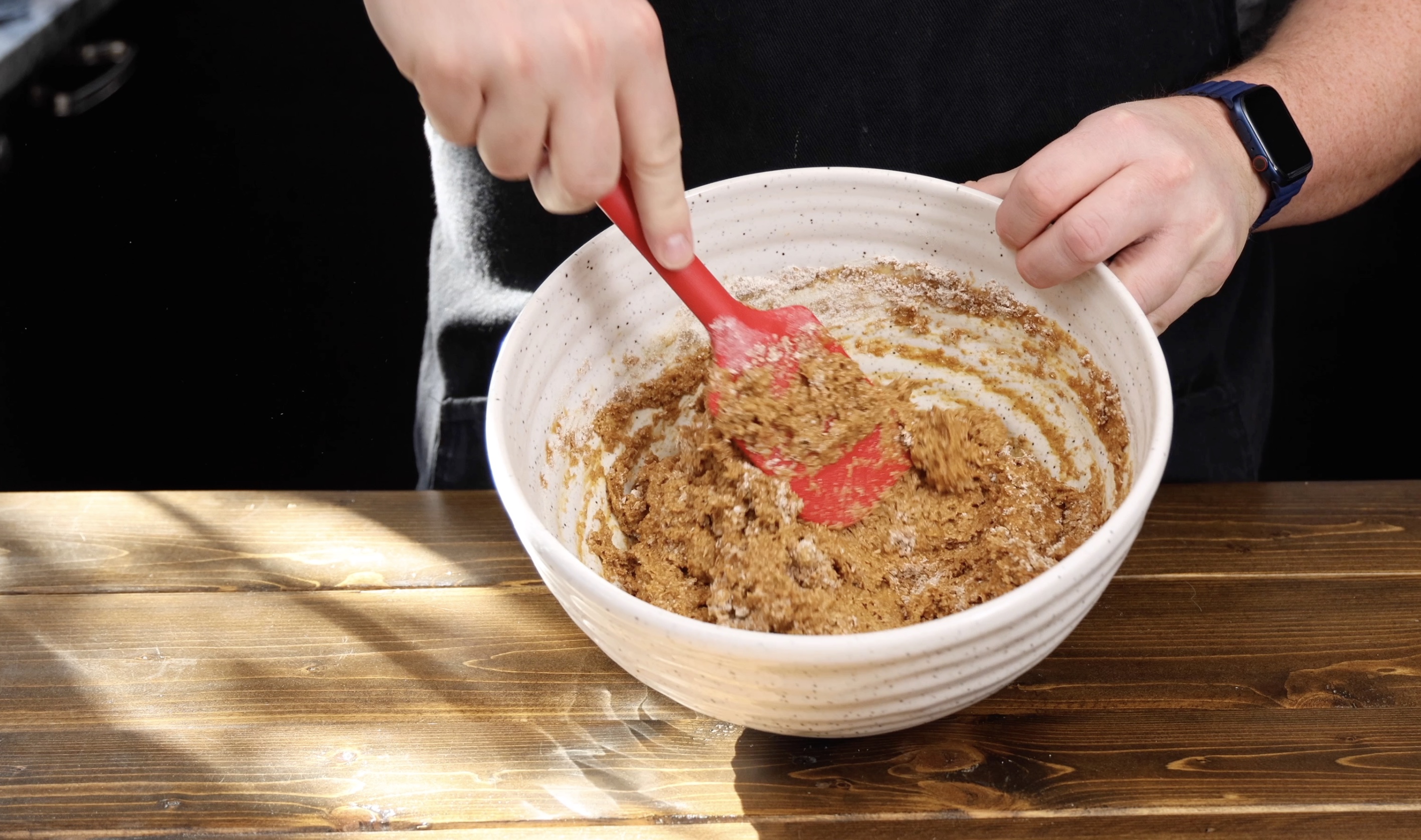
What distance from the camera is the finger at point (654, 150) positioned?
651 millimetres

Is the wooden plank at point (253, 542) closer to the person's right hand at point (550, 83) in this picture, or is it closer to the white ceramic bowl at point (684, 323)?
the white ceramic bowl at point (684, 323)

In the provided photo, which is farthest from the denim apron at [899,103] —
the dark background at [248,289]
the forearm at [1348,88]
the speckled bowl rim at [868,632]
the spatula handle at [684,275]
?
the dark background at [248,289]

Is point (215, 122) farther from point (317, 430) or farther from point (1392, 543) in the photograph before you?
point (1392, 543)

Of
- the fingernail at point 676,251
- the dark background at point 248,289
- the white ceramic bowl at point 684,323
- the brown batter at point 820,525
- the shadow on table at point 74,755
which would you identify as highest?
the fingernail at point 676,251

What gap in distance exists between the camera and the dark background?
5.94ft

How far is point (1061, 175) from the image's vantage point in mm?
778

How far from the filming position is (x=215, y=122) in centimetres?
207

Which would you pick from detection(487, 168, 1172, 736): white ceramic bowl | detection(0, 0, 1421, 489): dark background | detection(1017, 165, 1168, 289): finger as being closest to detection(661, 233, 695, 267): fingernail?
detection(487, 168, 1172, 736): white ceramic bowl

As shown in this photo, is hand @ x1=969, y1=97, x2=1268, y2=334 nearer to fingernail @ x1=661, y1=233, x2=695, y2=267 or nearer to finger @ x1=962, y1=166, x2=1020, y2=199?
finger @ x1=962, y1=166, x2=1020, y2=199

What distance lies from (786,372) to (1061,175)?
27 cm

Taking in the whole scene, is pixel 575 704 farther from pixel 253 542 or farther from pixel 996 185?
pixel 996 185

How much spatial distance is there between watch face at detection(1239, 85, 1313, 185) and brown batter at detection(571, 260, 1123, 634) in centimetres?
35

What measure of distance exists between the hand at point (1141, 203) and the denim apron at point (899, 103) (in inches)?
6.3

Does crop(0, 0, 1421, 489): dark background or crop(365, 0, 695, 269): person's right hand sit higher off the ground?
crop(365, 0, 695, 269): person's right hand
